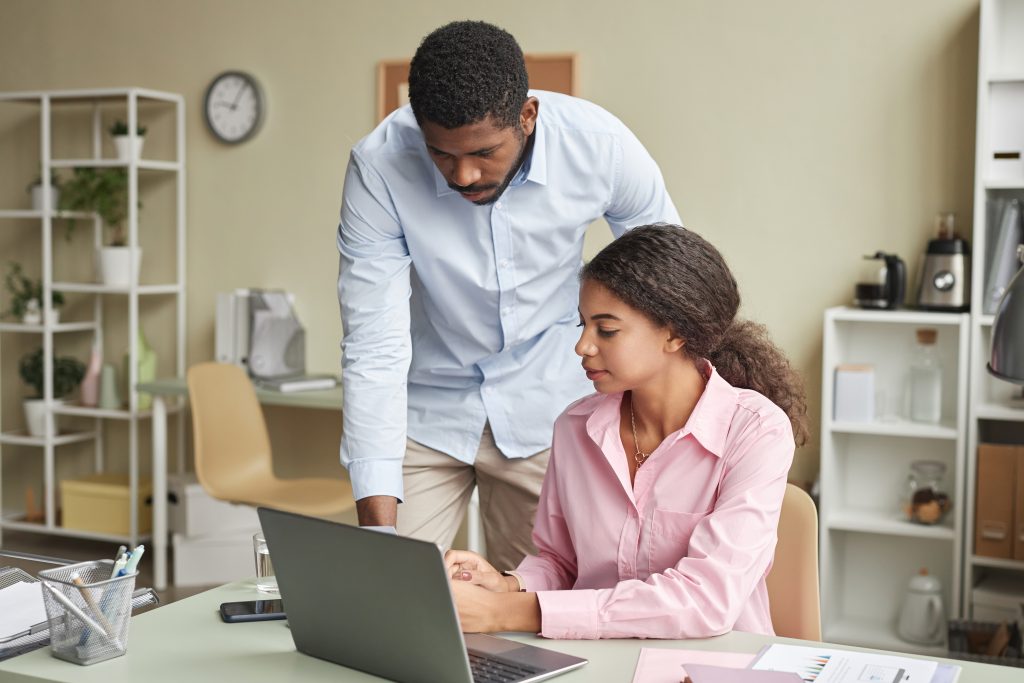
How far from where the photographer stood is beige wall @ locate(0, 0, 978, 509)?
3.57 meters

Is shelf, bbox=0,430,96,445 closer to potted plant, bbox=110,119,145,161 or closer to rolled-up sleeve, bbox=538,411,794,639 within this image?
potted plant, bbox=110,119,145,161

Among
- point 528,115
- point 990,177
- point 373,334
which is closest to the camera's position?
point 528,115

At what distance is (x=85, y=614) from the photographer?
1.33 metres

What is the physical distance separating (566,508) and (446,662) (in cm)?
51

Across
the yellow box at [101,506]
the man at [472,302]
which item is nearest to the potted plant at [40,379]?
the yellow box at [101,506]

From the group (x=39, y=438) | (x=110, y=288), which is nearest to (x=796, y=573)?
(x=110, y=288)

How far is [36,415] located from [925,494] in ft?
11.1

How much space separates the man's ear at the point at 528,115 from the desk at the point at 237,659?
0.77m

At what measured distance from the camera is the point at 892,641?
3521 mm

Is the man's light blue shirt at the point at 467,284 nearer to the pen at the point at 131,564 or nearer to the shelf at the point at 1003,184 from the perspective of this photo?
the pen at the point at 131,564

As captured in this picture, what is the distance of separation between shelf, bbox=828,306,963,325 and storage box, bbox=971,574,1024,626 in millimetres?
791

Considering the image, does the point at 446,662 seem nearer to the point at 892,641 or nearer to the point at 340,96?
the point at 892,641

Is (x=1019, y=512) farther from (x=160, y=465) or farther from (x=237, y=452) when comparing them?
(x=160, y=465)

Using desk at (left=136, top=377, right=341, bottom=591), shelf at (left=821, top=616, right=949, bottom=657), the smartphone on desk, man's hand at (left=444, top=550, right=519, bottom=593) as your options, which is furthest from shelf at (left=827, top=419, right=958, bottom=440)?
the smartphone on desk
